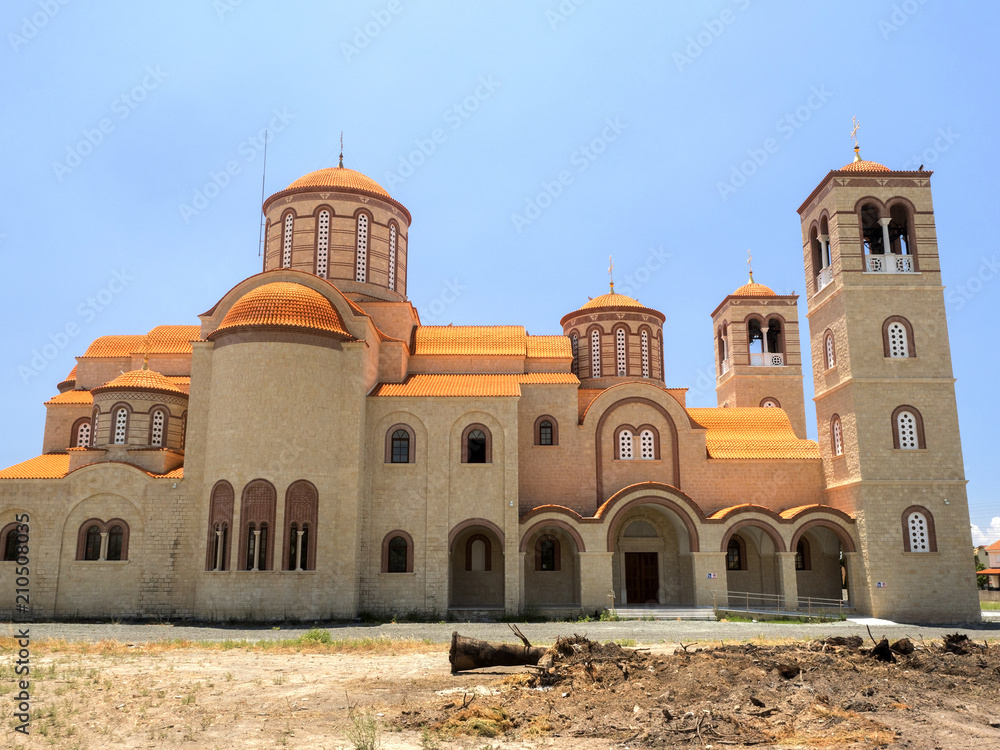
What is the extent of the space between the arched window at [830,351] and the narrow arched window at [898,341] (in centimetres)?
155

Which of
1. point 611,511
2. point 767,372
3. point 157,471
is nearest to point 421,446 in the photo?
point 611,511

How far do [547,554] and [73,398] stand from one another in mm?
16070

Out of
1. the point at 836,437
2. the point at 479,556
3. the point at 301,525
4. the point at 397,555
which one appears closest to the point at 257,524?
the point at 301,525

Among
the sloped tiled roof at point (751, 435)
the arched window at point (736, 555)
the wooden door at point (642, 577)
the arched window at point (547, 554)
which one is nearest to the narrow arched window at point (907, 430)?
the sloped tiled roof at point (751, 435)

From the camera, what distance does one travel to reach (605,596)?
22453 millimetres

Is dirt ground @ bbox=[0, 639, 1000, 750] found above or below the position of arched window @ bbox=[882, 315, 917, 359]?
below

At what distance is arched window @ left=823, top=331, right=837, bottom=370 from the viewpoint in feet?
79.3

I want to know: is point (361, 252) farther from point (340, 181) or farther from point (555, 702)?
point (555, 702)

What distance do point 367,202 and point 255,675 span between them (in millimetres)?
17837

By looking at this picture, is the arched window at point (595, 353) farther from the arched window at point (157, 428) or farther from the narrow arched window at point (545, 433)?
the arched window at point (157, 428)

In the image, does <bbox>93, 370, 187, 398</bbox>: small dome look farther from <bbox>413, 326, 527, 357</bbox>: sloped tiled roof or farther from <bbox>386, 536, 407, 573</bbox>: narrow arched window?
<bbox>386, 536, 407, 573</bbox>: narrow arched window

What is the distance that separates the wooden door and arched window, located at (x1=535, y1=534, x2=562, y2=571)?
2240 millimetres

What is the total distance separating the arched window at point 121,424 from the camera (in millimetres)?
22891

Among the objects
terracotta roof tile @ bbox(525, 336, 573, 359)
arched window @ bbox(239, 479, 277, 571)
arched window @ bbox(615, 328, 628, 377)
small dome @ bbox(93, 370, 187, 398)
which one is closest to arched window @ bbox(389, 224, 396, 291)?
terracotta roof tile @ bbox(525, 336, 573, 359)
